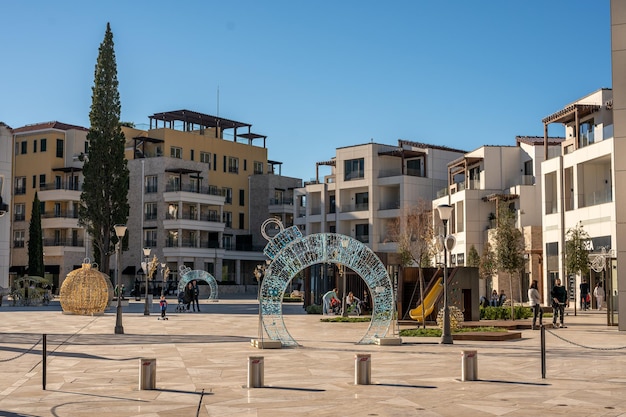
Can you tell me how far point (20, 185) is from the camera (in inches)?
3706

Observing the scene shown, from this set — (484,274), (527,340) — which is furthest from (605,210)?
(527,340)

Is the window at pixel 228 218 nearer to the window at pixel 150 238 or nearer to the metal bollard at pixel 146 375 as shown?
the window at pixel 150 238

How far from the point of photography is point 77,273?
4384 centimetres

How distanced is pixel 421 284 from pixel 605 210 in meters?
18.3

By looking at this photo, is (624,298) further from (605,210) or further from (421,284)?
(605,210)

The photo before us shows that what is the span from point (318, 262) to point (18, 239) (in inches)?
2936

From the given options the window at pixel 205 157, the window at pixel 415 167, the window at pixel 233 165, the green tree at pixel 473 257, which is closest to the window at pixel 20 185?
the window at pixel 205 157

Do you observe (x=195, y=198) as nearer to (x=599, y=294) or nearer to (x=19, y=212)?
(x=19, y=212)

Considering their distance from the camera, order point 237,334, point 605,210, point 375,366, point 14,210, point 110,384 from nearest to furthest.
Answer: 1. point 110,384
2. point 375,366
3. point 237,334
4. point 605,210
5. point 14,210

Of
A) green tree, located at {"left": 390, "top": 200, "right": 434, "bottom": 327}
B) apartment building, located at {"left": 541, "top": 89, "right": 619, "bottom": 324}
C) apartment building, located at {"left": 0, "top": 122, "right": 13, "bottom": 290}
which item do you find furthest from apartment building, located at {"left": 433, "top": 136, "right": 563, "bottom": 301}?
apartment building, located at {"left": 0, "top": 122, "right": 13, "bottom": 290}

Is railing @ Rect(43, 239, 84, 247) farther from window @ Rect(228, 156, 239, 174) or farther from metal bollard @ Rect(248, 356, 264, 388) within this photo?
metal bollard @ Rect(248, 356, 264, 388)

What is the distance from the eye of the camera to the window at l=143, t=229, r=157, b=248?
93.1 metres

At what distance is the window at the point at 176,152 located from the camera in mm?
96875

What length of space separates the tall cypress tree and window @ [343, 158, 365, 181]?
2831 centimetres
